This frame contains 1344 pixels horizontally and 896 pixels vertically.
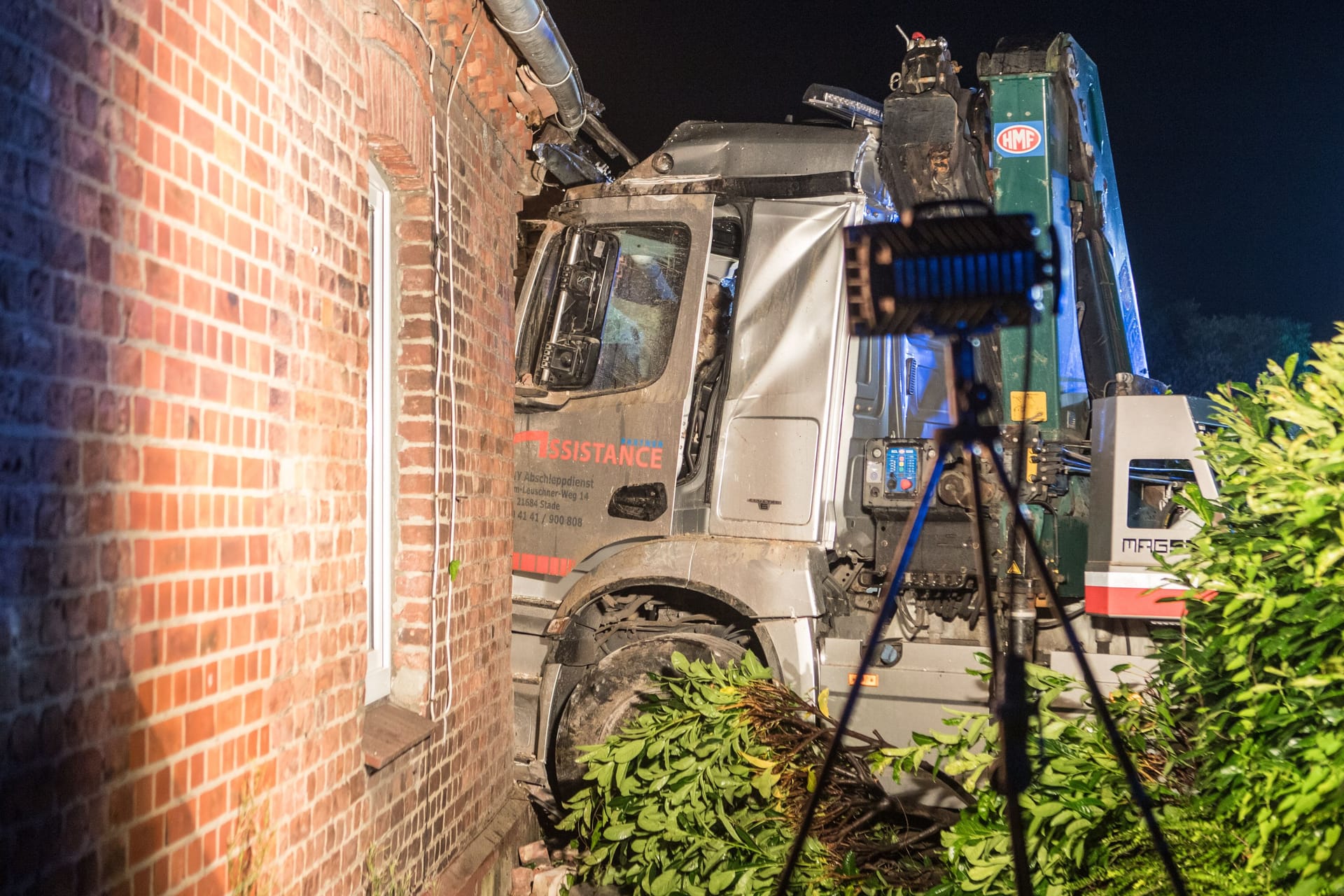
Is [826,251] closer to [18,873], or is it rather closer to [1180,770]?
[1180,770]

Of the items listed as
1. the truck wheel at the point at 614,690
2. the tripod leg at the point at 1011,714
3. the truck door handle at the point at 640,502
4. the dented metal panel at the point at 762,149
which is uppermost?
the dented metal panel at the point at 762,149

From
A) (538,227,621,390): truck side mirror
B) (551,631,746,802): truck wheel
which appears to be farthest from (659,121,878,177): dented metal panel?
(551,631,746,802): truck wheel

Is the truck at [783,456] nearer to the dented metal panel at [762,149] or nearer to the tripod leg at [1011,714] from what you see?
the dented metal panel at [762,149]

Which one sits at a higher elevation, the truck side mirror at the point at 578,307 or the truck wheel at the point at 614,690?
the truck side mirror at the point at 578,307

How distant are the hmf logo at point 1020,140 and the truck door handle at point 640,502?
2.91 meters

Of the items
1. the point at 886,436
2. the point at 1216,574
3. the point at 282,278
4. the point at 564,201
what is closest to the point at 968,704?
the point at 886,436

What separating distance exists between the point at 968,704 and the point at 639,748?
184cm

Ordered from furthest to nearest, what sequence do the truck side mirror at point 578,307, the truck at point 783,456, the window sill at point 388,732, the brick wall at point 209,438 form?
the truck side mirror at point 578,307 < the truck at point 783,456 < the window sill at point 388,732 < the brick wall at point 209,438

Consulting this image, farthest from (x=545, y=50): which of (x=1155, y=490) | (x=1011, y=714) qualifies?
(x=1011, y=714)

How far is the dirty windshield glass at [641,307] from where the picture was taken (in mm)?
5734

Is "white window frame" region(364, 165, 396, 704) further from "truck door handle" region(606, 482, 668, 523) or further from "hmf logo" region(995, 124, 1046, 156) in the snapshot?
"hmf logo" region(995, 124, 1046, 156)

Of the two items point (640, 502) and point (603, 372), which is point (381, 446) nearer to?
point (640, 502)

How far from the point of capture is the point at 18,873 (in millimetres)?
1922

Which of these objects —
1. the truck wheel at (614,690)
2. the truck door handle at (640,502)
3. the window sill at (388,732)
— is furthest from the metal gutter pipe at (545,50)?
the window sill at (388,732)
